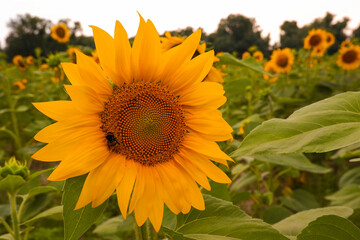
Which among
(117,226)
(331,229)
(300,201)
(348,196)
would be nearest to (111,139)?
(331,229)

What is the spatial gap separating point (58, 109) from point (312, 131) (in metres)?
0.48

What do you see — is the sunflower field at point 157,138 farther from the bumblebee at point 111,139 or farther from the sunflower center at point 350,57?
the sunflower center at point 350,57

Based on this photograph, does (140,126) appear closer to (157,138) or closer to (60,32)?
(157,138)

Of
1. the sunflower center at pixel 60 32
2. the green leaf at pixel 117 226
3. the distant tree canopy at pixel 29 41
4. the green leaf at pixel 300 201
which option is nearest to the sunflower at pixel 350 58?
the green leaf at pixel 300 201

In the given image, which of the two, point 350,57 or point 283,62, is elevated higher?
point 350,57

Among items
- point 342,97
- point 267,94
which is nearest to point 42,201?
point 342,97

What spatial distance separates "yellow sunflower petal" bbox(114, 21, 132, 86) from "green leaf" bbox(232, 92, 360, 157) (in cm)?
28

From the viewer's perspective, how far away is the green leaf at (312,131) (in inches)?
21.6

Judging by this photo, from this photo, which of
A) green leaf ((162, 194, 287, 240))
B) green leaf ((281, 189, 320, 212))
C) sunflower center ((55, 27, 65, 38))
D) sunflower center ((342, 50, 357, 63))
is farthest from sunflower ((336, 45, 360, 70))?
green leaf ((162, 194, 287, 240))

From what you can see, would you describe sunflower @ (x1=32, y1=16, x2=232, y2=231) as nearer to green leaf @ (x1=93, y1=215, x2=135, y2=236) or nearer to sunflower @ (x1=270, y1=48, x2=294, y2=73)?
green leaf @ (x1=93, y1=215, x2=135, y2=236)

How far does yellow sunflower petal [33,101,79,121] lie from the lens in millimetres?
581

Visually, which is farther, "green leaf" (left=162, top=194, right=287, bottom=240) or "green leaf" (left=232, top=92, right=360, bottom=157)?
"green leaf" (left=162, top=194, right=287, bottom=240)

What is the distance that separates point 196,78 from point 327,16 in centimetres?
1664

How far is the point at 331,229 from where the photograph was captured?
712mm
